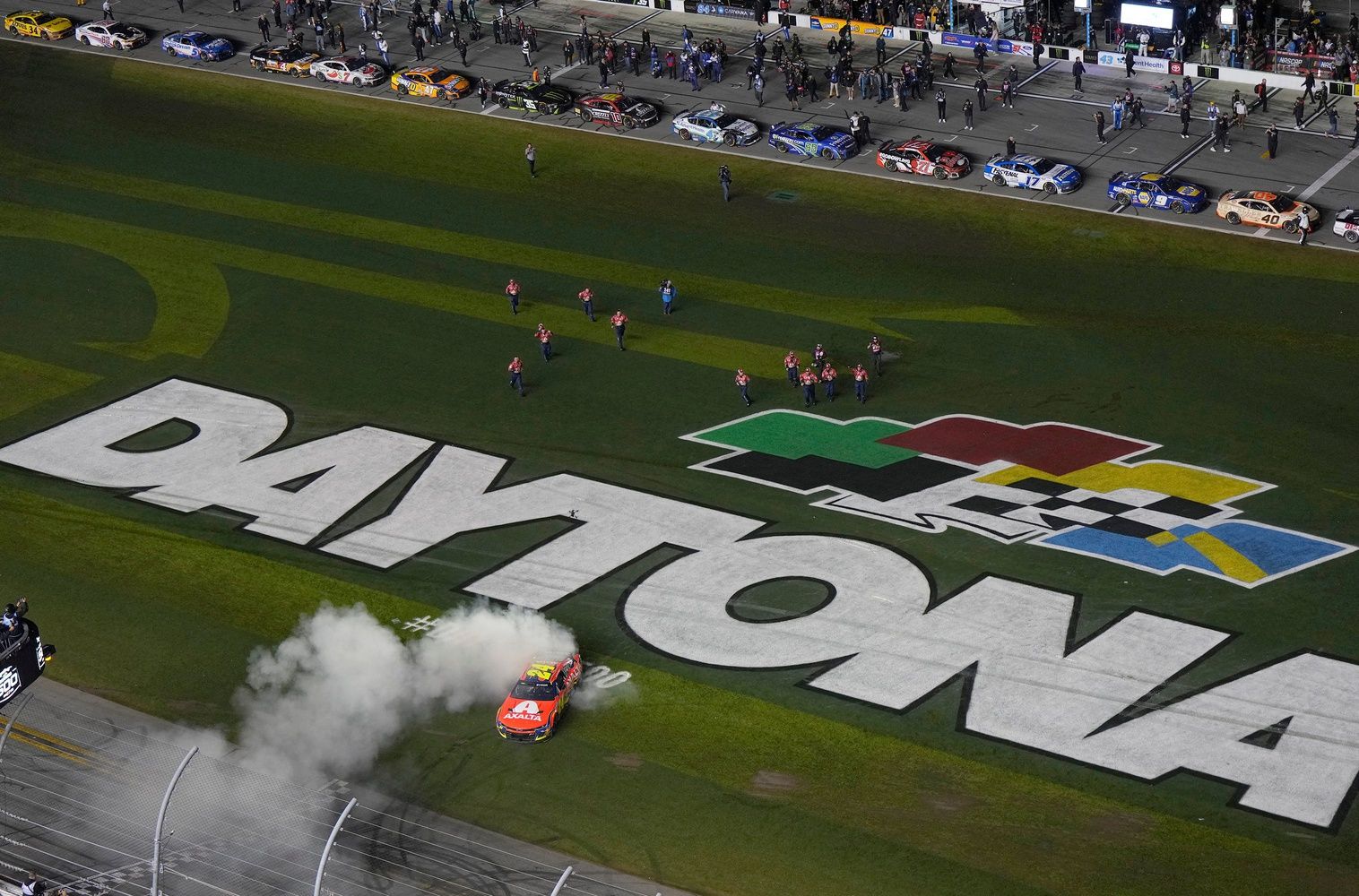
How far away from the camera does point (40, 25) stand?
337 ft

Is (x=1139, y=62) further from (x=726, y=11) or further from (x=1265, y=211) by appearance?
(x=726, y=11)

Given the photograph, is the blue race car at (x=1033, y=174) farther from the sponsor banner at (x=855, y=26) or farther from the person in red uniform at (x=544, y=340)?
the person in red uniform at (x=544, y=340)

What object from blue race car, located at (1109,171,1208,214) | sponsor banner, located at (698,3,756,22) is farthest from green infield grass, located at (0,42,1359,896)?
sponsor banner, located at (698,3,756,22)

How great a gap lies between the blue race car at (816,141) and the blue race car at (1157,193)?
13.1 m

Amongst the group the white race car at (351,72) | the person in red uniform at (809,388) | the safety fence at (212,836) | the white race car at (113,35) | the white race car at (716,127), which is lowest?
the safety fence at (212,836)

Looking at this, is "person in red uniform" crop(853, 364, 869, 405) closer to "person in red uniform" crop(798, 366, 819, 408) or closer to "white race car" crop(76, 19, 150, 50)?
"person in red uniform" crop(798, 366, 819, 408)

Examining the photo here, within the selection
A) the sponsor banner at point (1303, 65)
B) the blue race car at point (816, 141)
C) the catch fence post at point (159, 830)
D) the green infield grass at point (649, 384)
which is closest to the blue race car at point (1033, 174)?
the green infield grass at point (649, 384)

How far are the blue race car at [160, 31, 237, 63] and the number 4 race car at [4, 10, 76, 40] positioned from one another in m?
8.29

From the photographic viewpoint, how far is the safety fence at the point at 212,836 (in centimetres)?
3969

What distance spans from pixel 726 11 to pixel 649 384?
39275 millimetres

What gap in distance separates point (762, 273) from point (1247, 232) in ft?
68.4

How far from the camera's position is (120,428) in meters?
65.9

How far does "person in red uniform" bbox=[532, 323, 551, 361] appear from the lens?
67000 mm

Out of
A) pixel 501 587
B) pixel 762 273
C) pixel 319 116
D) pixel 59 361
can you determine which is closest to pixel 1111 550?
pixel 501 587
